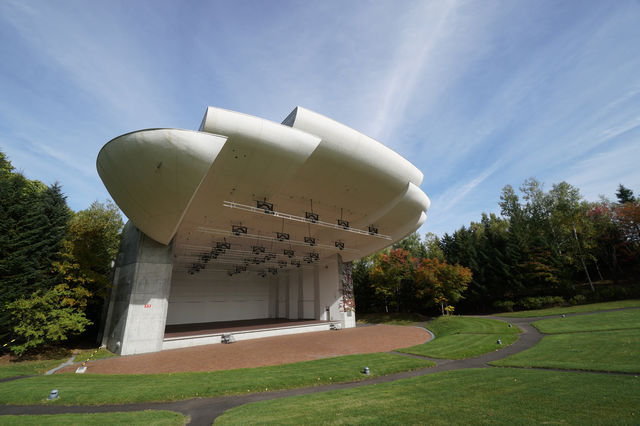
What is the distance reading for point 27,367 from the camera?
42.5 ft

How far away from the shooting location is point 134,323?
15.6 meters

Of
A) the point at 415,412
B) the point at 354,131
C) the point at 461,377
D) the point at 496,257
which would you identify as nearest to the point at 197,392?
the point at 415,412

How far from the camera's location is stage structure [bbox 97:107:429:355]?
1227cm

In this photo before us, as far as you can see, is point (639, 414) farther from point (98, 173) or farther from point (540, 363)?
point (98, 173)

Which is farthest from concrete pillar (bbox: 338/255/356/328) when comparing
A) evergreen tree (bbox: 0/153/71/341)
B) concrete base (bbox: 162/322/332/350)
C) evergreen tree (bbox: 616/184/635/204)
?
evergreen tree (bbox: 616/184/635/204)

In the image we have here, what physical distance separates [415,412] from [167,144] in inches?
497

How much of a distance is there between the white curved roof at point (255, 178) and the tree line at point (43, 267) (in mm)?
6085

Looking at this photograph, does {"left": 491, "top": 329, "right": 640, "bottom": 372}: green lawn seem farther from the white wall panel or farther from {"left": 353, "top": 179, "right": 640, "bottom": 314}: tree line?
the white wall panel

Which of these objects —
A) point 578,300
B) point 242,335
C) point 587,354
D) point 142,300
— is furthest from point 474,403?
point 578,300

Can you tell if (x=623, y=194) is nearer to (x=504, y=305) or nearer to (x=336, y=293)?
(x=504, y=305)

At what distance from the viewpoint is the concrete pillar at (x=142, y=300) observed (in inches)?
612

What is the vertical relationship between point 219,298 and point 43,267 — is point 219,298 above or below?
below

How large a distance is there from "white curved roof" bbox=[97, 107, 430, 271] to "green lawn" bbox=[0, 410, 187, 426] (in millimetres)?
8931

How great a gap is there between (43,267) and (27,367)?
20.6 ft
